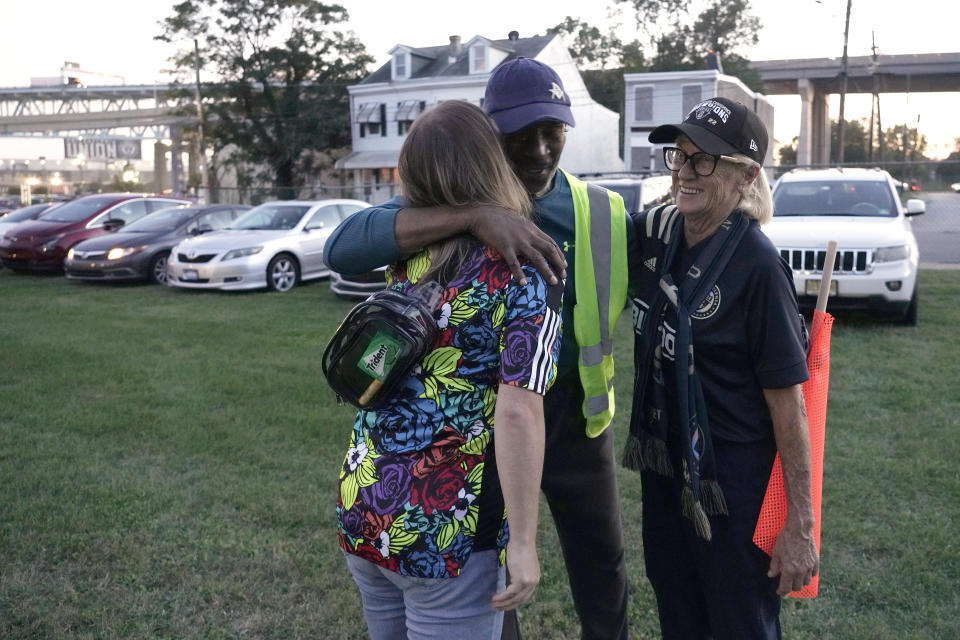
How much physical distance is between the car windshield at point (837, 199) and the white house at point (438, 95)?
31664 mm

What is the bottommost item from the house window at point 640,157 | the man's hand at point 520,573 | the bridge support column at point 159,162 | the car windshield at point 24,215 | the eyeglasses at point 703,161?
the man's hand at point 520,573

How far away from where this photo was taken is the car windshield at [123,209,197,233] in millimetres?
15230

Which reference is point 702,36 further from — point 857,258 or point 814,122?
point 857,258

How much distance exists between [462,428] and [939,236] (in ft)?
77.4

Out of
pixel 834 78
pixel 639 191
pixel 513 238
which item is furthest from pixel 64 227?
pixel 834 78

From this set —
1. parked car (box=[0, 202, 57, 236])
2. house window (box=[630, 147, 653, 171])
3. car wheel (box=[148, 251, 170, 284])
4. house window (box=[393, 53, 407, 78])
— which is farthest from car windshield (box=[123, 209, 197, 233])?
house window (box=[393, 53, 407, 78])

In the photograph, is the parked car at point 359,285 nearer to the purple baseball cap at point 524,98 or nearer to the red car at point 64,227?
the red car at point 64,227

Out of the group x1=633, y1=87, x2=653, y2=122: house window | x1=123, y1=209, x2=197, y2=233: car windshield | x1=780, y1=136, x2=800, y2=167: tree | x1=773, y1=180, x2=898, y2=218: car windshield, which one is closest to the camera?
x1=773, y1=180, x2=898, y2=218: car windshield

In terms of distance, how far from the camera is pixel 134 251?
14367mm

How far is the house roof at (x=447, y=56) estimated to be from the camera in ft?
140

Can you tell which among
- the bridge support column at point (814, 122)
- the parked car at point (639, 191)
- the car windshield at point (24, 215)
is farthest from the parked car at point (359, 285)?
the bridge support column at point (814, 122)

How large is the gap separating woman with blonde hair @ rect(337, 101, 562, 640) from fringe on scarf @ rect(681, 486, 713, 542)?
2.17 ft

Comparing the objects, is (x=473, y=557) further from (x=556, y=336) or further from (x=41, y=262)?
(x=41, y=262)

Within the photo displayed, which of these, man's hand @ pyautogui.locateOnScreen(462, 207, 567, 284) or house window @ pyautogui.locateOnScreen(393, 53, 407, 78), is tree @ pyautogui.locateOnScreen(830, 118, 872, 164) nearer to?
house window @ pyautogui.locateOnScreen(393, 53, 407, 78)
